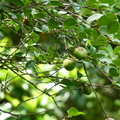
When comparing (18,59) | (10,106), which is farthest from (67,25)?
(10,106)

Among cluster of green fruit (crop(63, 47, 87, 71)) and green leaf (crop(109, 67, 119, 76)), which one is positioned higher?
cluster of green fruit (crop(63, 47, 87, 71))

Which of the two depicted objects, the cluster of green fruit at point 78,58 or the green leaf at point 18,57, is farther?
the green leaf at point 18,57

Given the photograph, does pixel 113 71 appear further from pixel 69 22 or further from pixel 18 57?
pixel 18 57

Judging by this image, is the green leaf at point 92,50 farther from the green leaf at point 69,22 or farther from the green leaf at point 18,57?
the green leaf at point 18,57

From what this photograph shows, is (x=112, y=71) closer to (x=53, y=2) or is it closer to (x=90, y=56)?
(x=90, y=56)

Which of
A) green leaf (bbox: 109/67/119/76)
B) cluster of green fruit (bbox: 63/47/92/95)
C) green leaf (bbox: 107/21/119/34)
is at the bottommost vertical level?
green leaf (bbox: 109/67/119/76)

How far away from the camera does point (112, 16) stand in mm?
979

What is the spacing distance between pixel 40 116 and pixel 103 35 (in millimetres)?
1779

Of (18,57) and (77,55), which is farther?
(18,57)

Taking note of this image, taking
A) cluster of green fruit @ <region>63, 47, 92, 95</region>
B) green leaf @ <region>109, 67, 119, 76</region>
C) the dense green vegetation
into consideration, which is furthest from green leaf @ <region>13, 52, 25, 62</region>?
green leaf @ <region>109, 67, 119, 76</region>

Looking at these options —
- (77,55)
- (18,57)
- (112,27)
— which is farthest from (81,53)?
(18,57)

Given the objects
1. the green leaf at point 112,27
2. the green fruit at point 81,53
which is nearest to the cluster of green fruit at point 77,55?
the green fruit at point 81,53

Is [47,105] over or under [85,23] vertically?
under

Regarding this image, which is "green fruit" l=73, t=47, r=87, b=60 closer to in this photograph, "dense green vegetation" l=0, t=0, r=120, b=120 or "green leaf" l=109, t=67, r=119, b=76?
"dense green vegetation" l=0, t=0, r=120, b=120
